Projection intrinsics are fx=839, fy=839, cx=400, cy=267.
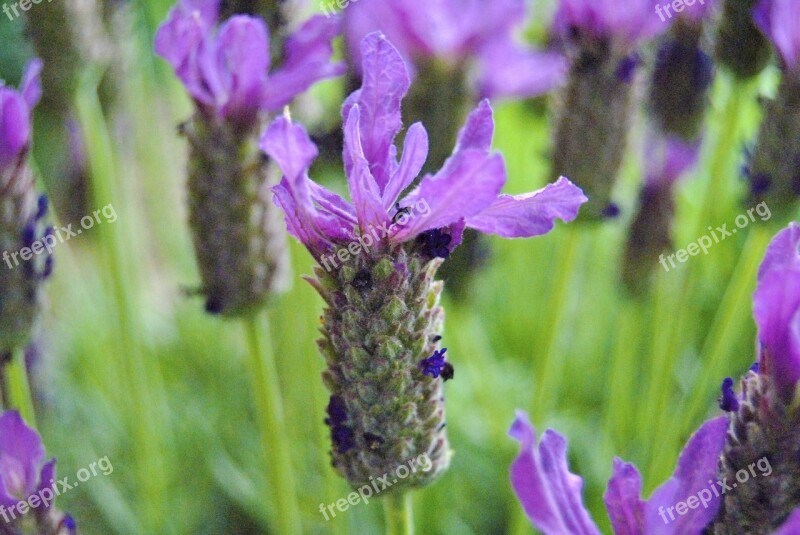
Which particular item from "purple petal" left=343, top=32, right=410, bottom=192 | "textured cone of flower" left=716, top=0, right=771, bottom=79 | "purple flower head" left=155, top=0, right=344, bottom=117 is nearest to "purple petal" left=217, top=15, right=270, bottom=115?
"purple flower head" left=155, top=0, right=344, bottom=117

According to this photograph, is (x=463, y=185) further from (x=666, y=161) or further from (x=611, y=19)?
(x=666, y=161)

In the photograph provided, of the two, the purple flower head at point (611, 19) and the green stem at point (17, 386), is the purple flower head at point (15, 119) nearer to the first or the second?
the green stem at point (17, 386)

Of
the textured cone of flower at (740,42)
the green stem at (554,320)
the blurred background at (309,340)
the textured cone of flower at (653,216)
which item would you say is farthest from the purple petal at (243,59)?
the textured cone of flower at (653,216)

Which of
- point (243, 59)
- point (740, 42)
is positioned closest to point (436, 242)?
point (243, 59)

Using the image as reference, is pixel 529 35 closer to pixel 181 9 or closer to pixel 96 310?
pixel 96 310

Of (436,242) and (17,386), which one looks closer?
(436,242)

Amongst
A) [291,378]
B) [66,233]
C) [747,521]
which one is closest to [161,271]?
[291,378]

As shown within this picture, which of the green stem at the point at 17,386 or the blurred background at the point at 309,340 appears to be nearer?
the green stem at the point at 17,386
